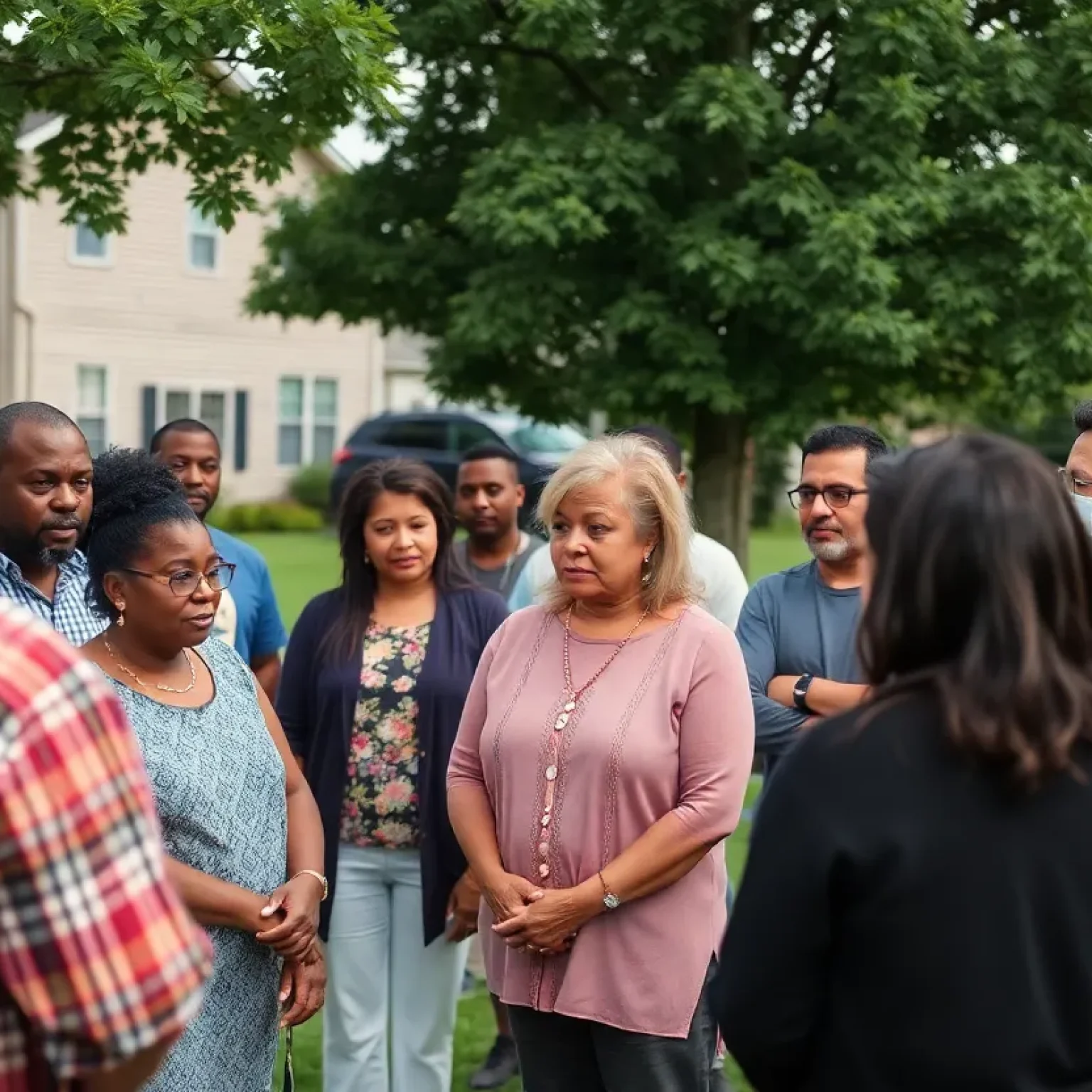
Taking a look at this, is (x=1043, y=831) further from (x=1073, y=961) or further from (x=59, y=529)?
(x=59, y=529)

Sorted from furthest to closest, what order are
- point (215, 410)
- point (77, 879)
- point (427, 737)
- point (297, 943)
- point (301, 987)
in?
point (215, 410), point (427, 737), point (301, 987), point (297, 943), point (77, 879)

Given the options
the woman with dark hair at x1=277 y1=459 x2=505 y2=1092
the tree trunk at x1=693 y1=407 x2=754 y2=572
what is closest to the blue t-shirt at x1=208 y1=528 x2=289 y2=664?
the woman with dark hair at x1=277 y1=459 x2=505 y2=1092

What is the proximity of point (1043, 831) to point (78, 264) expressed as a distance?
30.2 metres

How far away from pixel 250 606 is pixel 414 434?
71.8 feet

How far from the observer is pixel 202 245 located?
32125 mm

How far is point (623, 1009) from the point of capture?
366 centimetres

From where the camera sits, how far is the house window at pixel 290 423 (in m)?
34.7

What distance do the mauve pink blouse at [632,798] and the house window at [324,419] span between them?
31.8 meters

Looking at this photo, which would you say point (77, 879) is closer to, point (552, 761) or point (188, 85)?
point (552, 761)

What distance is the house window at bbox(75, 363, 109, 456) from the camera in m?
30.9

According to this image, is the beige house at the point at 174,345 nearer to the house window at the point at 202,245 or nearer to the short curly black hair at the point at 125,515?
the house window at the point at 202,245

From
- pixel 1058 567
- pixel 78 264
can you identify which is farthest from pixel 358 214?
pixel 78 264

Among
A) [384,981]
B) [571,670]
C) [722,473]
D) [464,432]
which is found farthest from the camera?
[464,432]

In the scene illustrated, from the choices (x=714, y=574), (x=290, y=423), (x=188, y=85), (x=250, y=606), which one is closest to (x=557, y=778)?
(x=714, y=574)
